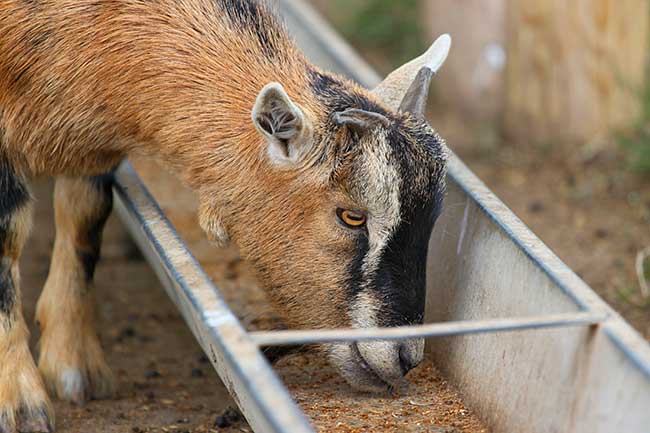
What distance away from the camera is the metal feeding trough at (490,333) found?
374cm

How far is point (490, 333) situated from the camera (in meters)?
4.79

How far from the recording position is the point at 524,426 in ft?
14.6

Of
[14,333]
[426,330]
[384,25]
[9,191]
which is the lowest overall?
[14,333]

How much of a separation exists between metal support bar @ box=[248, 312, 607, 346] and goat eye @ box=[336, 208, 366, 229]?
2.62 feet

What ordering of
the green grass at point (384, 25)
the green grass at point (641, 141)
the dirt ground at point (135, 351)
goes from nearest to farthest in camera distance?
the dirt ground at point (135, 351) < the green grass at point (641, 141) < the green grass at point (384, 25)

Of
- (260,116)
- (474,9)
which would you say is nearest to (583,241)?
(474,9)

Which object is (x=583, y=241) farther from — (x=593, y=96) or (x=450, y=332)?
(x=450, y=332)

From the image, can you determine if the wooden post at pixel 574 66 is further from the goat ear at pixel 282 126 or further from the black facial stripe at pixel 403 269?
the goat ear at pixel 282 126

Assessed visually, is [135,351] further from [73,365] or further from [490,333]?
[490,333]

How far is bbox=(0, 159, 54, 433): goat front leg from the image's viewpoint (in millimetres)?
5266

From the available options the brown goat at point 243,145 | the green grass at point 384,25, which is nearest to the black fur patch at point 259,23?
the brown goat at point 243,145

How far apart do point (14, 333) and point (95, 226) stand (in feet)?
2.72

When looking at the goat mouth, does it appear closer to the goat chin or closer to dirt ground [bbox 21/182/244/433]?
the goat chin

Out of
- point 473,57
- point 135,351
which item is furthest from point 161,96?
point 473,57
